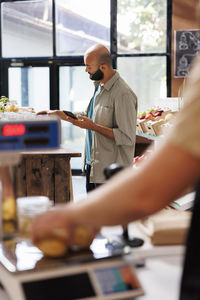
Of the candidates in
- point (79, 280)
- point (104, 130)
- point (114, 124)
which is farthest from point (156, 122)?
point (79, 280)

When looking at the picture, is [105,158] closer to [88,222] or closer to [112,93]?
[112,93]

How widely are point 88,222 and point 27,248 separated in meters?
0.72

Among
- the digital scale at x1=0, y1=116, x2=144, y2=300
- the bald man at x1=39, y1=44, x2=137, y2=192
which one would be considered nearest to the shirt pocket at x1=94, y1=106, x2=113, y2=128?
the bald man at x1=39, y1=44, x2=137, y2=192

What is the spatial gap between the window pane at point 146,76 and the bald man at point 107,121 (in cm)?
456

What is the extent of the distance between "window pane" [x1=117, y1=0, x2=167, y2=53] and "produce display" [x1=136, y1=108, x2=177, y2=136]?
125 inches

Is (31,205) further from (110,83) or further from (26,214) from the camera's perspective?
(110,83)

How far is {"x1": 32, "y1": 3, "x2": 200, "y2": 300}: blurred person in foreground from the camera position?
3.09 ft

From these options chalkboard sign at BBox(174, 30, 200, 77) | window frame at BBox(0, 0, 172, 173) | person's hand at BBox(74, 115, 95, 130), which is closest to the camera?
person's hand at BBox(74, 115, 95, 130)

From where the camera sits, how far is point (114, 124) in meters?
4.16

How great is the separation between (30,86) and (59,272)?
8.57 m

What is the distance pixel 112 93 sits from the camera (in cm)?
414

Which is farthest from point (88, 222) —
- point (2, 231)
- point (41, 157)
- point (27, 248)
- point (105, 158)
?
point (41, 157)

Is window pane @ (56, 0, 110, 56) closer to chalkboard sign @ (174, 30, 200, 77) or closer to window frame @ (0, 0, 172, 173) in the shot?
window frame @ (0, 0, 172, 173)

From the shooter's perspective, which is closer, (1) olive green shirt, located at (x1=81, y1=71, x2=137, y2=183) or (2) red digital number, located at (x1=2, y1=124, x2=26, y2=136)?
(2) red digital number, located at (x1=2, y1=124, x2=26, y2=136)
